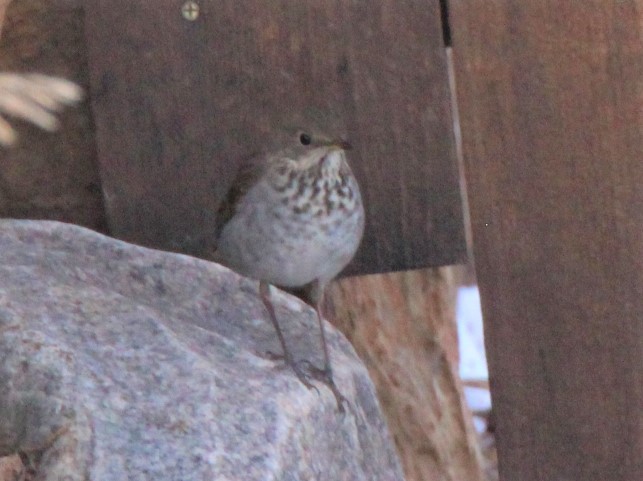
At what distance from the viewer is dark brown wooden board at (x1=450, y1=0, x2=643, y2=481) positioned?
2844mm

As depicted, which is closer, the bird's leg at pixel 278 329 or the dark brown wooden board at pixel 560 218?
the bird's leg at pixel 278 329

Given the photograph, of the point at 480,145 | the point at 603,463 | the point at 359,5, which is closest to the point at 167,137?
the point at 359,5

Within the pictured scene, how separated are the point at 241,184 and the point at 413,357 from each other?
996 millimetres

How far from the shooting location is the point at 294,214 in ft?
9.37

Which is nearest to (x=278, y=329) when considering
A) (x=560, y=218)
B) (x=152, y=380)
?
(x=152, y=380)

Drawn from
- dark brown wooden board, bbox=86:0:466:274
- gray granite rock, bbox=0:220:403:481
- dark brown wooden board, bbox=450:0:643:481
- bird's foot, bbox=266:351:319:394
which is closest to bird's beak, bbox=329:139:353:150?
dark brown wooden board, bbox=86:0:466:274

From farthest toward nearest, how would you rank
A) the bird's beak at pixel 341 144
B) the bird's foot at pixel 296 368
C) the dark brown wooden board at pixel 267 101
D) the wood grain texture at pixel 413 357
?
the wood grain texture at pixel 413 357, the dark brown wooden board at pixel 267 101, the bird's beak at pixel 341 144, the bird's foot at pixel 296 368

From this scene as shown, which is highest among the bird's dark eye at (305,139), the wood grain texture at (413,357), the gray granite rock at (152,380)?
the bird's dark eye at (305,139)

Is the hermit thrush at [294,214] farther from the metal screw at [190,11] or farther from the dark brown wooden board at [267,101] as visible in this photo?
the metal screw at [190,11]

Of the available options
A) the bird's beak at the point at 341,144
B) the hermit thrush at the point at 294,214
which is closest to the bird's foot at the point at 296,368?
the hermit thrush at the point at 294,214

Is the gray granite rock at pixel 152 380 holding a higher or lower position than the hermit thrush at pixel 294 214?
lower

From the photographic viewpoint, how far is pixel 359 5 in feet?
9.53

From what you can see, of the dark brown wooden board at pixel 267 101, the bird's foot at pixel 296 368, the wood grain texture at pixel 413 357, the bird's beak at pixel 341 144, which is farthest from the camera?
the wood grain texture at pixel 413 357

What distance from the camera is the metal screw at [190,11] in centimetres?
295
